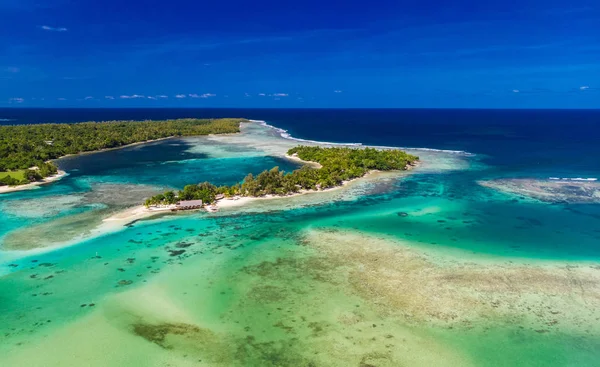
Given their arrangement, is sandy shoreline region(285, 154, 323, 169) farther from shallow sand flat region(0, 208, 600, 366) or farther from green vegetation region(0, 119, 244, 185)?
green vegetation region(0, 119, 244, 185)

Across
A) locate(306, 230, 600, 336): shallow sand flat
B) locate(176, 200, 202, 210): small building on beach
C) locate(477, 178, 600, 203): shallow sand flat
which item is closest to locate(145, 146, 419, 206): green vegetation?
locate(176, 200, 202, 210): small building on beach

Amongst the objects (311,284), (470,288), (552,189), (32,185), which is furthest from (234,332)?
(552,189)

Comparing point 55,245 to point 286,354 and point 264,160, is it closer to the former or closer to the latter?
point 286,354

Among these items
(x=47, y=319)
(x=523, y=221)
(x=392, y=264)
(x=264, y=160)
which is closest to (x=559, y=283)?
(x=392, y=264)

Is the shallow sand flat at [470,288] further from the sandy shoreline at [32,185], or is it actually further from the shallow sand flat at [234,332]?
the sandy shoreline at [32,185]

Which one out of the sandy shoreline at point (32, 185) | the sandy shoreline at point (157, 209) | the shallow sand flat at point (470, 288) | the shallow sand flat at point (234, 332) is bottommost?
the shallow sand flat at point (234, 332)

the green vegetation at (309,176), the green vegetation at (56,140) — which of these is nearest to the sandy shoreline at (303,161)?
the green vegetation at (309,176)

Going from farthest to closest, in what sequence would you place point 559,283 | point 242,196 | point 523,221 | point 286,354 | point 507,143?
1. point 507,143
2. point 242,196
3. point 523,221
4. point 559,283
5. point 286,354

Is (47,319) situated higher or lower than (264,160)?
lower
